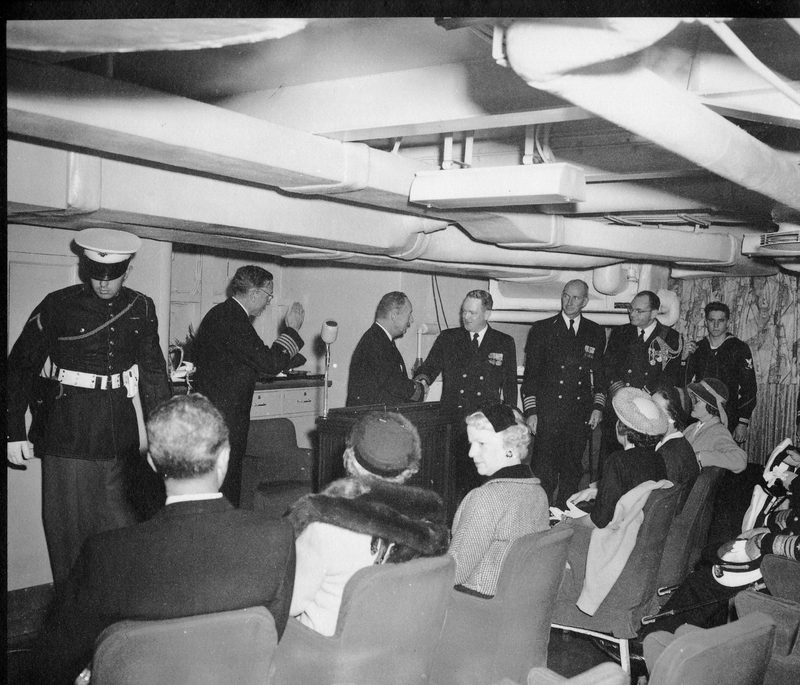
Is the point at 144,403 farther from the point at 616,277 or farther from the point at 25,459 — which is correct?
the point at 616,277

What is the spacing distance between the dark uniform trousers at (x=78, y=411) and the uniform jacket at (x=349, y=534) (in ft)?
5.91

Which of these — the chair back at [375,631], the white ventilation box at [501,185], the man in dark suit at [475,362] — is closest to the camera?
the chair back at [375,631]

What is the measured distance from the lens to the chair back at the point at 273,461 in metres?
4.47

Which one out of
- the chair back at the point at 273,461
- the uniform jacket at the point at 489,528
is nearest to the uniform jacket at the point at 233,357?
the chair back at the point at 273,461

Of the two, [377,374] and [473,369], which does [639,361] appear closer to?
[473,369]

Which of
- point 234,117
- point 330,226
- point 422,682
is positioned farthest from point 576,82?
point 330,226

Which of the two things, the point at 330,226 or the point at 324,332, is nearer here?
the point at 330,226

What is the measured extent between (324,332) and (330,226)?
74cm

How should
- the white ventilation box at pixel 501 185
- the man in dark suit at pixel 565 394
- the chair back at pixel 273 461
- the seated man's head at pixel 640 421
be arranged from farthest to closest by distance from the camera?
the man in dark suit at pixel 565 394 < the chair back at pixel 273 461 < the seated man's head at pixel 640 421 < the white ventilation box at pixel 501 185

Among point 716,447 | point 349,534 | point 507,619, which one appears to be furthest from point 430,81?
point 716,447

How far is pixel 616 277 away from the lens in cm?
613

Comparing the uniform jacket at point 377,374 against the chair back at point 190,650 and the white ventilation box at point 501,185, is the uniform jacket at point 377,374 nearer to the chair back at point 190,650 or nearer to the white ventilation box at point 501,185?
the white ventilation box at point 501,185

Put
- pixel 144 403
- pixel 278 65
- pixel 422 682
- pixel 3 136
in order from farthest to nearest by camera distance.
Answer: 1. pixel 144 403
2. pixel 278 65
3. pixel 422 682
4. pixel 3 136

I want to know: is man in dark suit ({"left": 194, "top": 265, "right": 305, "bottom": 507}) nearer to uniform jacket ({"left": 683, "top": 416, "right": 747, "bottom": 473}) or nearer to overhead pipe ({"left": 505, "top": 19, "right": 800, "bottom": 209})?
uniform jacket ({"left": 683, "top": 416, "right": 747, "bottom": 473})
